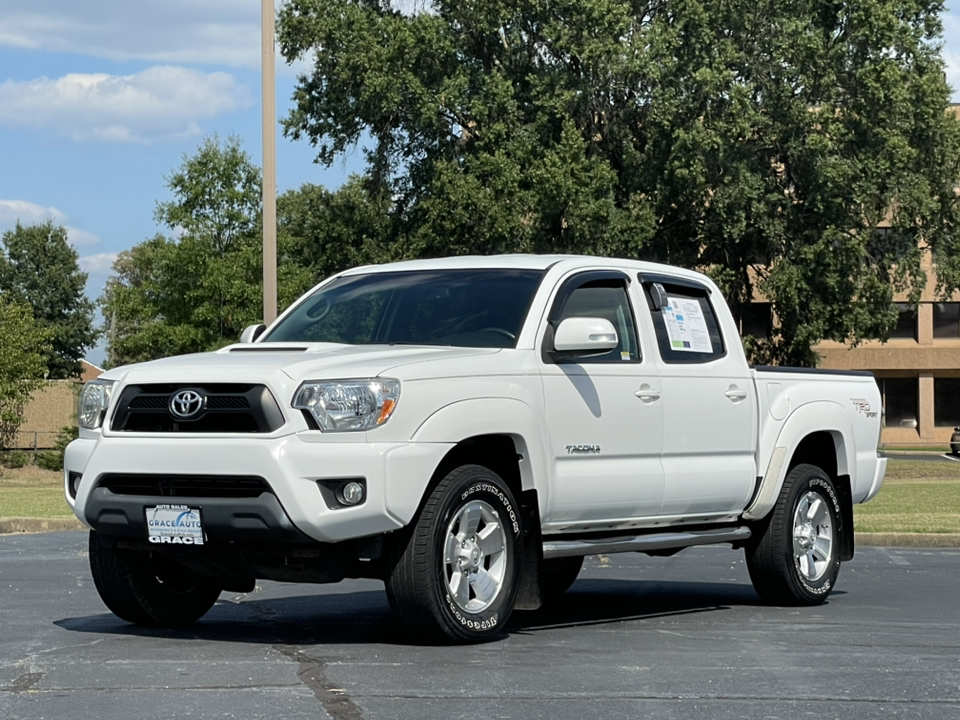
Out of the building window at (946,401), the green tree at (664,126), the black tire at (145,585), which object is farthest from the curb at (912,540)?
the building window at (946,401)

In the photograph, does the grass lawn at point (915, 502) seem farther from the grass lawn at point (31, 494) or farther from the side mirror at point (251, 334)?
the grass lawn at point (31, 494)

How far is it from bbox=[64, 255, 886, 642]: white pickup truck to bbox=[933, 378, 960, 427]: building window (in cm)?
6564

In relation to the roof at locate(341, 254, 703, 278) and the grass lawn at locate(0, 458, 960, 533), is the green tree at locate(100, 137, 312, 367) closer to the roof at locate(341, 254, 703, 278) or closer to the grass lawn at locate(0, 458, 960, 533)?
the grass lawn at locate(0, 458, 960, 533)

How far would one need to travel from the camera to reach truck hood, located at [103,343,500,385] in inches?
301

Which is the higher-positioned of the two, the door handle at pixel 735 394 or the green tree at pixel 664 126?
the green tree at pixel 664 126

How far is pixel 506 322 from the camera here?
886 centimetres

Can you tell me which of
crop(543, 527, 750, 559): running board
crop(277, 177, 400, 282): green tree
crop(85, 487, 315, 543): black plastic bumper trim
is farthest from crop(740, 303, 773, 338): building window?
crop(85, 487, 315, 543): black plastic bumper trim

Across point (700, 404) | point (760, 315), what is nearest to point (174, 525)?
point (700, 404)

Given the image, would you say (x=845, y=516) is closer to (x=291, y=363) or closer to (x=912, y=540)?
(x=291, y=363)

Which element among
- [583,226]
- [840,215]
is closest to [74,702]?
[583,226]

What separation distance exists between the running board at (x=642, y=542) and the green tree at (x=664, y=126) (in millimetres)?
24804

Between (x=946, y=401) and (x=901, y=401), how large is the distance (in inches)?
82.7

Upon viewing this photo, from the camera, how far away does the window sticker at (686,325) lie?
32.3 feet

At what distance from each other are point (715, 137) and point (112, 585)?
27784mm
